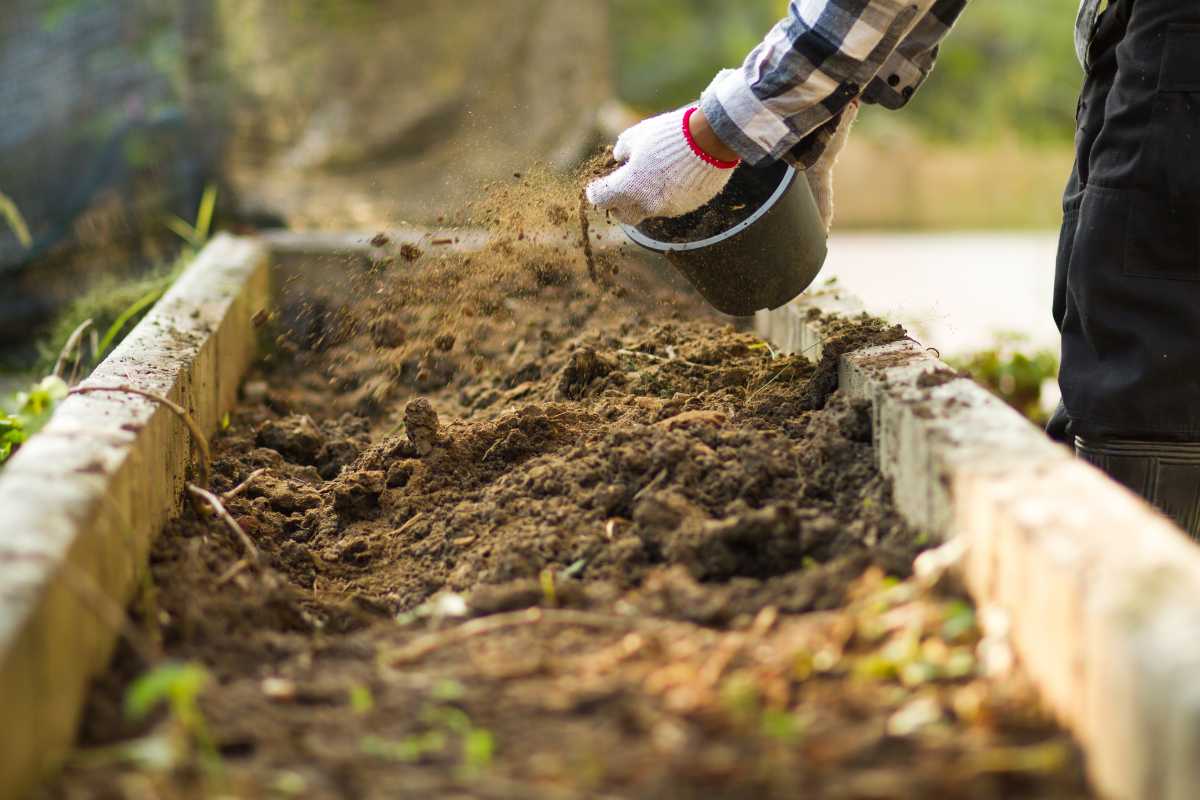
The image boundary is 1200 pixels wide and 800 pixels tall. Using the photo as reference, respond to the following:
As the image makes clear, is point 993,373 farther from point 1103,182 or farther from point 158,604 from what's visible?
point 158,604

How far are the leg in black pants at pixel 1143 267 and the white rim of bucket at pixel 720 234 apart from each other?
22.7 inches

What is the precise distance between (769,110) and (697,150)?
168mm

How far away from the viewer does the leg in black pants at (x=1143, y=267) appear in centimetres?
235

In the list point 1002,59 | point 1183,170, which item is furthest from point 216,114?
point 1002,59

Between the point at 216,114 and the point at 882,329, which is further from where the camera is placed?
the point at 216,114

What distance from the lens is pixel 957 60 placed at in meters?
14.0

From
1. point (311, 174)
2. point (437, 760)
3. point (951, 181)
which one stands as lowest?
point (951, 181)

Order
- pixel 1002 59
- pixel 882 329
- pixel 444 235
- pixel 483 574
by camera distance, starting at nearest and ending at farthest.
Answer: pixel 483 574 < pixel 882 329 < pixel 444 235 < pixel 1002 59

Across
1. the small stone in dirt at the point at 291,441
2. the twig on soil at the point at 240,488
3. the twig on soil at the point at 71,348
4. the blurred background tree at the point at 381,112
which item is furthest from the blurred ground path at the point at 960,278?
the twig on soil at the point at 71,348

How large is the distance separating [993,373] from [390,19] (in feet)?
18.4

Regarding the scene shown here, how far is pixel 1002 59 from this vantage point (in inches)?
559

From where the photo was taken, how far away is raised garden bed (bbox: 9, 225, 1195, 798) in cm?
131

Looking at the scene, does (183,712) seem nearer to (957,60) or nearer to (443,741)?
(443,741)

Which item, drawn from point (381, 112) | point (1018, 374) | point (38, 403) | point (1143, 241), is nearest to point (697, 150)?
point (1143, 241)
